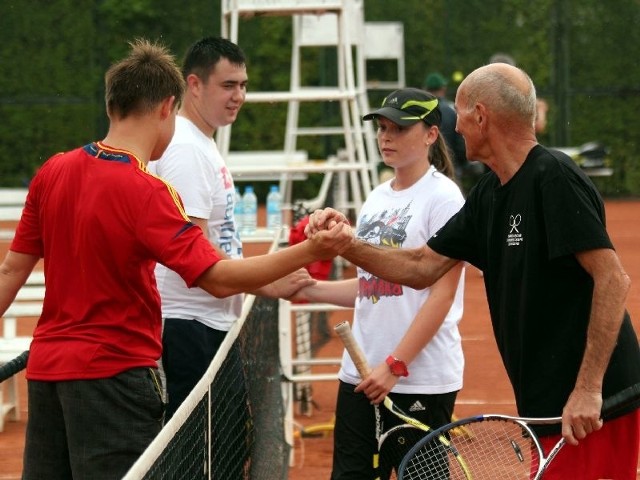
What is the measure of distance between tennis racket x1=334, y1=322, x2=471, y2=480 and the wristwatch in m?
0.10

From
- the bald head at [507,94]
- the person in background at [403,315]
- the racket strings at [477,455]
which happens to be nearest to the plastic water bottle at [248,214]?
the person in background at [403,315]

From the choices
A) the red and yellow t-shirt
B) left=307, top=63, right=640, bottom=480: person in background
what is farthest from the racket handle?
the red and yellow t-shirt

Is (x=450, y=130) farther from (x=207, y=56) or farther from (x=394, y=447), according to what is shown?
(x=394, y=447)

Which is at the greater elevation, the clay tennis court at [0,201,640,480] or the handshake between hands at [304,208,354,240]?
the handshake between hands at [304,208,354,240]

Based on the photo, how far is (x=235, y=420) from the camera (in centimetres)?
495

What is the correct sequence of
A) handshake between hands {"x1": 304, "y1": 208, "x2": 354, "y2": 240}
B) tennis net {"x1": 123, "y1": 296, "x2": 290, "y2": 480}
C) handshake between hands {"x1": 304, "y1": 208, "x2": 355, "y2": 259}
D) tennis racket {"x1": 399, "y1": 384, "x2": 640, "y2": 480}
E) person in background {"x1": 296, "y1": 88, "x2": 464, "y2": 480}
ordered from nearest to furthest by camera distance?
tennis net {"x1": 123, "y1": 296, "x2": 290, "y2": 480} → tennis racket {"x1": 399, "y1": 384, "x2": 640, "y2": 480} → handshake between hands {"x1": 304, "y1": 208, "x2": 355, "y2": 259} → handshake between hands {"x1": 304, "y1": 208, "x2": 354, "y2": 240} → person in background {"x1": 296, "y1": 88, "x2": 464, "y2": 480}

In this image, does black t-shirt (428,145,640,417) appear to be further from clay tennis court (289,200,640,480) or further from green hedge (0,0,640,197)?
green hedge (0,0,640,197)

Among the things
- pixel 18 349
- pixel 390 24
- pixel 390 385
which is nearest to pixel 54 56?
pixel 390 24

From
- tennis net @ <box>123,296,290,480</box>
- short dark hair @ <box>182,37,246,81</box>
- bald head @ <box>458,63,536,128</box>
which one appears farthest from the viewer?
short dark hair @ <box>182,37,246,81</box>

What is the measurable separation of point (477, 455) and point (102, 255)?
1.77 meters

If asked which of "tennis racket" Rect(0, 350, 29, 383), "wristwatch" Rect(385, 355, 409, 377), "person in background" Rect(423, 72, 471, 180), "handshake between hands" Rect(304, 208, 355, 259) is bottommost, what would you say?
"wristwatch" Rect(385, 355, 409, 377)

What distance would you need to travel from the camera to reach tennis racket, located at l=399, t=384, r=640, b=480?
3.78 metres

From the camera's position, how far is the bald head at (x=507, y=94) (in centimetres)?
403

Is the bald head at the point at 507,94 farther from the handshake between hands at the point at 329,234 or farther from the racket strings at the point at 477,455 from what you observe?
the racket strings at the point at 477,455
